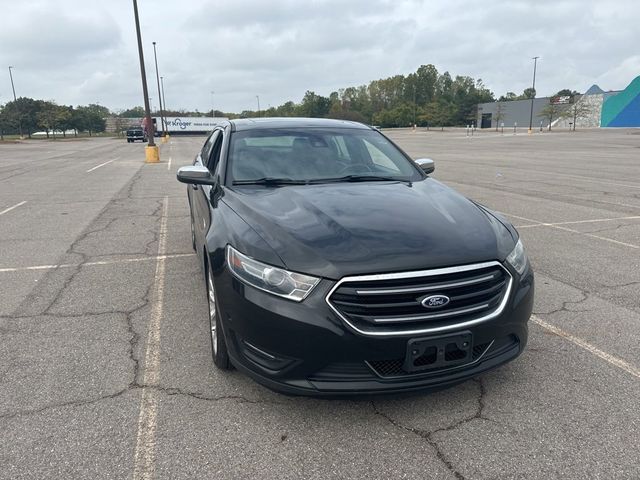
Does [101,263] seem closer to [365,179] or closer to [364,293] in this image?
[365,179]

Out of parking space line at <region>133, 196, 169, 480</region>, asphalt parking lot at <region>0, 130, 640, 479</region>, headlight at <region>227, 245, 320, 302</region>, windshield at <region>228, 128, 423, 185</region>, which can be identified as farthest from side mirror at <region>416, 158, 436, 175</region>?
parking space line at <region>133, 196, 169, 480</region>

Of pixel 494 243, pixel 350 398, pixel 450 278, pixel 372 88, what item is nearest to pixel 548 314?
pixel 494 243

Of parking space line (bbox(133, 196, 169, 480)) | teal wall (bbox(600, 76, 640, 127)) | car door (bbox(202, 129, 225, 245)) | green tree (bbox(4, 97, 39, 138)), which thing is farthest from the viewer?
green tree (bbox(4, 97, 39, 138))

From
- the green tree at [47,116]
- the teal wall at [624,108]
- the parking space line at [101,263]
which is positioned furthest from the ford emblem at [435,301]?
the teal wall at [624,108]

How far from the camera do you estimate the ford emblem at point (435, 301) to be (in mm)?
2477

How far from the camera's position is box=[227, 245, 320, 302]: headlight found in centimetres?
Result: 249

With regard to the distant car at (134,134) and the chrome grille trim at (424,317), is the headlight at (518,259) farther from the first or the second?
the distant car at (134,134)

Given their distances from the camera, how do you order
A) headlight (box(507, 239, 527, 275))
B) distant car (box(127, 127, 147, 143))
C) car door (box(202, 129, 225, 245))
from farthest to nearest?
distant car (box(127, 127, 147, 143)) → car door (box(202, 129, 225, 245)) → headlight (box(507, 239, 527, 275))

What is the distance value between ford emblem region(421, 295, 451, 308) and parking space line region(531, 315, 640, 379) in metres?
1.71

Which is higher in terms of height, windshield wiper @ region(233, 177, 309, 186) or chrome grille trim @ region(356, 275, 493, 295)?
windshield wiper @ region(233, 177, 309, 186)

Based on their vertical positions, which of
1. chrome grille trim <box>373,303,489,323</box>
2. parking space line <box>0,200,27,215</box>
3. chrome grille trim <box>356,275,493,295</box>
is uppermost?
chrome grille trim <box>356,275,493,295</box>

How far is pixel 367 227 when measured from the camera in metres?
2.85

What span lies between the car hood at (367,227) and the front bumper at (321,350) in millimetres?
220

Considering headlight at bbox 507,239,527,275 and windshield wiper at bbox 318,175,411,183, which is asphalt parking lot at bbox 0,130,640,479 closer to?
headlight at bbox 507,239,527,275
